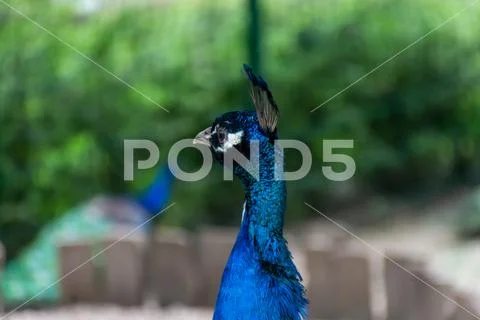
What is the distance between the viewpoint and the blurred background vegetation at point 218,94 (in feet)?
16.4

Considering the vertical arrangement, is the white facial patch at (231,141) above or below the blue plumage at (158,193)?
above

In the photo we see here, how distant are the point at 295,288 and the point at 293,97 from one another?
3.46 meters

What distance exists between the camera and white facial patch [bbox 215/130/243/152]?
1.80m

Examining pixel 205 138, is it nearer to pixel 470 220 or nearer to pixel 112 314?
pixel 112 314

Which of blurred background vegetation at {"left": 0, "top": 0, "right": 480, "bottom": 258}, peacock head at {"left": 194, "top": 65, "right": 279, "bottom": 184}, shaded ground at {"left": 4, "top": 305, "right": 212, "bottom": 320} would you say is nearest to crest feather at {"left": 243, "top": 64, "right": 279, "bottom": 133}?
peacock head at {"left": 194, "top": 65, "right": 279, "bottom": 184}

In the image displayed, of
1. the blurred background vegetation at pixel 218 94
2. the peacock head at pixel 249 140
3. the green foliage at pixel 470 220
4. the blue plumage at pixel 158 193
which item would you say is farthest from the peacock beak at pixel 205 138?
the green foliage at pixel 470 220

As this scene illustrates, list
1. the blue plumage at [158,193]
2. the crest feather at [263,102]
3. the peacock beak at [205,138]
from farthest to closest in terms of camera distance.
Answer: the blue plumage at [158,193]
the peacock beak at [205,138]
the crest feather at [263,102]

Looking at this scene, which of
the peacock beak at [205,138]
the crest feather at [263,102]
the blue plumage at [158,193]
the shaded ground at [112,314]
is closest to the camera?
the crest feather at [263,102]

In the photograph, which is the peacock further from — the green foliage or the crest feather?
the green foliage

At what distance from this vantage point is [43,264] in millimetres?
4191

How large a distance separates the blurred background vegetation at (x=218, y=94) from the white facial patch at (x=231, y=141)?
307cm

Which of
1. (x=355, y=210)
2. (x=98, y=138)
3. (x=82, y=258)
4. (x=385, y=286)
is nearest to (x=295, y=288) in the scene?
(x=385, y=286)

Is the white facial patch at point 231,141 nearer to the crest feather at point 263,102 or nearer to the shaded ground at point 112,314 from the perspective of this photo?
the crest feather at point 263,102

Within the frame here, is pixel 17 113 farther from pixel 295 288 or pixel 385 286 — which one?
pixel 295 288
